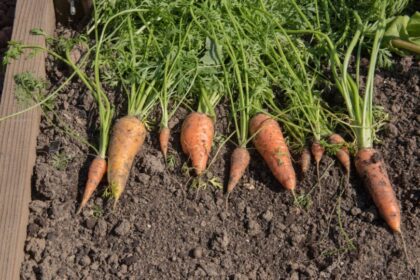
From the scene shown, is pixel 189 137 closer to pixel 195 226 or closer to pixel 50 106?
pixel 195 226

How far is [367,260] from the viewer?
109 inches

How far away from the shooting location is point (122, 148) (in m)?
3.04

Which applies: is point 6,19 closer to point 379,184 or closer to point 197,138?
point 197,138

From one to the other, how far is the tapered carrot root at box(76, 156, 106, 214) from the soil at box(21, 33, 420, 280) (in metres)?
0.05

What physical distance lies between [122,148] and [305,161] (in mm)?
838

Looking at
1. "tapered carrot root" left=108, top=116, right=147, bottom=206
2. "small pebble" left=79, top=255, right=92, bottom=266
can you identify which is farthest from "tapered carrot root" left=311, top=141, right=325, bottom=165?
"small pebble" left=79, top=255, right=92, bottom=266

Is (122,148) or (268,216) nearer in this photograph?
(268,216)

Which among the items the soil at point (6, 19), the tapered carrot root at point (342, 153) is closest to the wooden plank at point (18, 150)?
the soil at point (6, 19)

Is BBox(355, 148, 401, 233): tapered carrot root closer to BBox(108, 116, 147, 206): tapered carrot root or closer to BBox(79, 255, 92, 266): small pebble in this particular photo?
BBox(108, 116, 147, 206): tapered carrot root

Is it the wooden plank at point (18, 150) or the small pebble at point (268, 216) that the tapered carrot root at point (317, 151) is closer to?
the small pebble at point (268, 216)

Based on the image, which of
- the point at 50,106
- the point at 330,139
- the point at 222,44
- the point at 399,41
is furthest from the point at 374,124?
the point at 50,106

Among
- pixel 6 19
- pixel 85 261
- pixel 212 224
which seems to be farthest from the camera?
pixel 6 19

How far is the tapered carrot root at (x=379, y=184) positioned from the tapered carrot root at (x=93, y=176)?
116cm

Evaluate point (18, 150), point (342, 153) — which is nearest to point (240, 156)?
point (342, 153)
